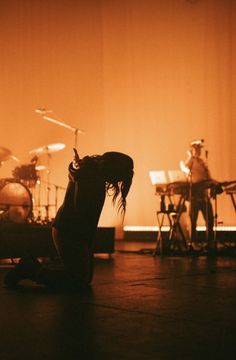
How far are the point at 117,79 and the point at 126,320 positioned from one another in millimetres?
8789

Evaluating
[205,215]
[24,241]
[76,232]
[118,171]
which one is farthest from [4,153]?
[118,171]

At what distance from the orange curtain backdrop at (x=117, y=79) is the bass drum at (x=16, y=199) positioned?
2.00 metres

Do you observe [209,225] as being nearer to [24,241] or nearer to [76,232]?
[24,241]

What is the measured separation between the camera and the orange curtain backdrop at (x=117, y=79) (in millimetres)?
10258

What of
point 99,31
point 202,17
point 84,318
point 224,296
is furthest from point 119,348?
point 99,31

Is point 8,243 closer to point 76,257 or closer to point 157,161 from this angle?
point 76,257

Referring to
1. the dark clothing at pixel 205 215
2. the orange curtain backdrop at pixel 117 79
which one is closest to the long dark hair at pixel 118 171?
the dark clothing at pixel 205 215

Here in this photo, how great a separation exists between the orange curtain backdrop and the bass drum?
1997 mm

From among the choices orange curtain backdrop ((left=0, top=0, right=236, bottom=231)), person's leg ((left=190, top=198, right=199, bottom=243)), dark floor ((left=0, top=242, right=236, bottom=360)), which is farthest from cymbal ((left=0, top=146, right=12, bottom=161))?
dark floor ((left=0, top=242, right=236, bottom=360))

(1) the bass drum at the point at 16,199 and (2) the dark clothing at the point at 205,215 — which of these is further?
(1) the bass drum at the point at 16,199

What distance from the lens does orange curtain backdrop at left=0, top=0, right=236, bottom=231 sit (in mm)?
10258

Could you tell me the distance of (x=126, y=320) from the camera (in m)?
2.57

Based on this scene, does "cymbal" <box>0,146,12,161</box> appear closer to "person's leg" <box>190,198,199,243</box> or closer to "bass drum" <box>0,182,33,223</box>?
"bass drum" <box>0,182,33,223</box>

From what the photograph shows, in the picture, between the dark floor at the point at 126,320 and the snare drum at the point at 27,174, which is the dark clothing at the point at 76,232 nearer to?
the dark floor at the point at 126,320
